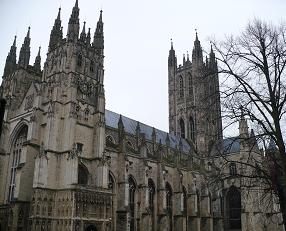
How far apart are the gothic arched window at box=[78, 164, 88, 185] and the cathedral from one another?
4.2 inches

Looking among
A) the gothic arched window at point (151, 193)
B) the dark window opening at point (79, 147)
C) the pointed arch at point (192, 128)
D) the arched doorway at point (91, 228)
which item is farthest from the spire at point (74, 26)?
the pointed arch at point (192, 128)

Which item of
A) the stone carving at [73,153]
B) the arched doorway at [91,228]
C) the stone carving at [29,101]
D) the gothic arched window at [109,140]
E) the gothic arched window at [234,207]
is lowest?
the arched doorway at [91,228]

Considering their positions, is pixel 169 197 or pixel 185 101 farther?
pixel 185 101

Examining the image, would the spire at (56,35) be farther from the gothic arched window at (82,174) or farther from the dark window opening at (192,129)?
the dark window opening at (192,129)

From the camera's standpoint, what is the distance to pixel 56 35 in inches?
1704

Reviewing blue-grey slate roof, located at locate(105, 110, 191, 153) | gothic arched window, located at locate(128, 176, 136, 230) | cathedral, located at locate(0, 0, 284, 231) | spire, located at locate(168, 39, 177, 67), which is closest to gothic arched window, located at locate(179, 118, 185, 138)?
blue-grey slate roof, located at locate(105, 110, 191, 153)

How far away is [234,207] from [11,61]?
41.6 metres

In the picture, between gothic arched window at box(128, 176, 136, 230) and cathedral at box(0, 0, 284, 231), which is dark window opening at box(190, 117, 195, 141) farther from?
gothic arched window at box(128, 176, 136, 230)

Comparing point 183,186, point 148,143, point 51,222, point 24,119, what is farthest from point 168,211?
point 24,119

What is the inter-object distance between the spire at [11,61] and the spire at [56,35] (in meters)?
6.65

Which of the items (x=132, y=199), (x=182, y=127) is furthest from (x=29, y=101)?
(x=182, y=127)

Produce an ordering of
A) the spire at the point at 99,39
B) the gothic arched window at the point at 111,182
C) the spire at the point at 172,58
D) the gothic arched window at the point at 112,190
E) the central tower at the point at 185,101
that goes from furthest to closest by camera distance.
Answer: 1. the spire at the point at 172,58
2. the central tower at the point at 185,101
3. the spire at the point at 99,39
4. the gothic arched window at the point at 111,182
5. the gothic arched window at the point at 112,190

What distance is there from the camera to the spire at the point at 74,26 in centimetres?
4022

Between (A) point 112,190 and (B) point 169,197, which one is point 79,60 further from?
(B) point 169,197
